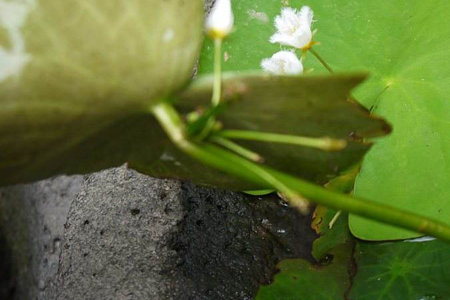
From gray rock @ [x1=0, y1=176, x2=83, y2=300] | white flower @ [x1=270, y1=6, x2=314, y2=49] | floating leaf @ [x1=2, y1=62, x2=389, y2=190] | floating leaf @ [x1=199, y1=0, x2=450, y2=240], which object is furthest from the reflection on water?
gray rock @ [x1=0, y1=176, x2=83, y2=300]

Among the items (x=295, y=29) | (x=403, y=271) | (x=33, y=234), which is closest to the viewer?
(x=295, y=29)

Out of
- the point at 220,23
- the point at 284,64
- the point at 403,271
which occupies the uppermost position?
the point at 220,23

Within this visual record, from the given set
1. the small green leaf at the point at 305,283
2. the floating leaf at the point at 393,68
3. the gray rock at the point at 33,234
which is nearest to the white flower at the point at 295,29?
the floating leaf at the point at 393,68

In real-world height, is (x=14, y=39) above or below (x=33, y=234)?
above

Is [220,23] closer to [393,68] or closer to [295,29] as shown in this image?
[295,29]

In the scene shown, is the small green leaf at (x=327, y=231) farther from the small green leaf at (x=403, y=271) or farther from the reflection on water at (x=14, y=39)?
the reflection on water at (x=14, y=39)

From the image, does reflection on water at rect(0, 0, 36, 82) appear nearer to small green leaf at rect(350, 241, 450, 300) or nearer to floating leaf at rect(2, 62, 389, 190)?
floating leaf at rect(2, 62, 389, 190)

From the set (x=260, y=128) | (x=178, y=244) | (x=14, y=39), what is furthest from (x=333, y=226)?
(x=14, y=39)
